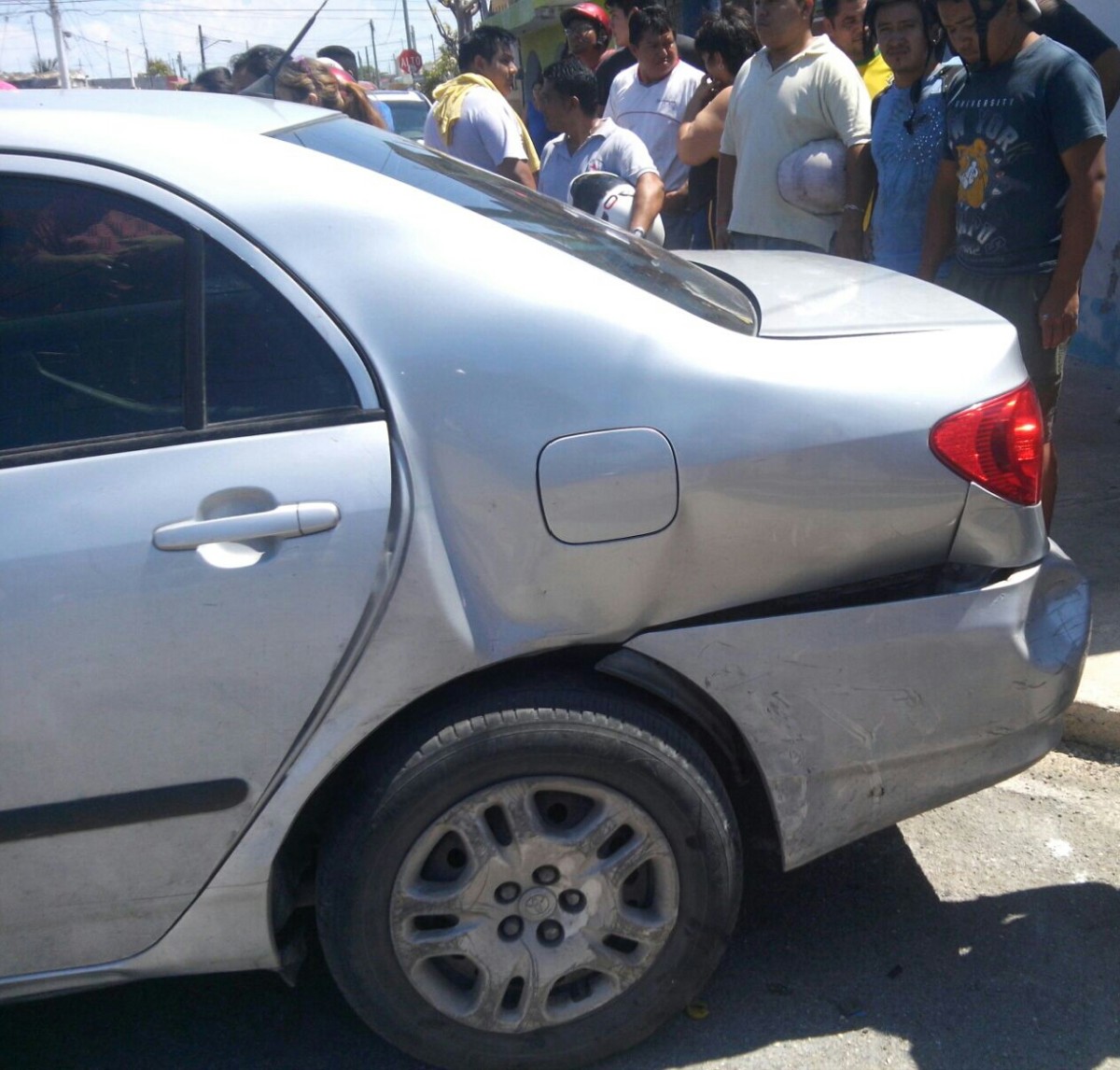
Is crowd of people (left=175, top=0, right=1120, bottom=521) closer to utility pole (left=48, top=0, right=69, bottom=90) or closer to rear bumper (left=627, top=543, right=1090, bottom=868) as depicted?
rear bumper (left=627, top=543, right=1090, bottom=868)

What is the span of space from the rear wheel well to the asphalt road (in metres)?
0.41

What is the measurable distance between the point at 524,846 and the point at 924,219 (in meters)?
3.08

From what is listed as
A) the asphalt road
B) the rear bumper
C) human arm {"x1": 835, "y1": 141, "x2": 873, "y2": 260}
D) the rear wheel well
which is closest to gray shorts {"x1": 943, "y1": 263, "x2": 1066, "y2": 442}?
human arm {"x1": 835, "y1": 141, "x2": 873, "y2": 260}

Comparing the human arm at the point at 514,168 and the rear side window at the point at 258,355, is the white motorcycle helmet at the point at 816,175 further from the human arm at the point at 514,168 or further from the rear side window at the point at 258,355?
the rear side window at the point at 258,355

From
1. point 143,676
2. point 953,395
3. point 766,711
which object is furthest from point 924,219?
point 143,676

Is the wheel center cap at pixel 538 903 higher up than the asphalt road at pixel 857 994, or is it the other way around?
the wheel center cap at pixel 538 903

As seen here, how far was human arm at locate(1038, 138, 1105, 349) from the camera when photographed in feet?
11.5

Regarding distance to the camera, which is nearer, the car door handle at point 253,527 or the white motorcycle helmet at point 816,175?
the car door handle at point 253,527

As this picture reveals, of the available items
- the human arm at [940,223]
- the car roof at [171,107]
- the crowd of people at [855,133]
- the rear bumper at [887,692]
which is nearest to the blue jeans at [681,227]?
the crowd of people at [855,133]

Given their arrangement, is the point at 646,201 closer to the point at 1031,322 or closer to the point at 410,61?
the point at 1031,322

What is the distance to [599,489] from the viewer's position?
2.05m

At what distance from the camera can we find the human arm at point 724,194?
5195mm

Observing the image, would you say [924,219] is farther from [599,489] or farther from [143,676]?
[143,676]

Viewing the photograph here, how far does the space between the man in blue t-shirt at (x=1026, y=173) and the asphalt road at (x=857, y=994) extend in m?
1.39
